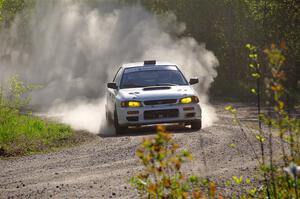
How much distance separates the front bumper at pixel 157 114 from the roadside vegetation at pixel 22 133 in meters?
1.30

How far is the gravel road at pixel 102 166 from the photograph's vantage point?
1074cm

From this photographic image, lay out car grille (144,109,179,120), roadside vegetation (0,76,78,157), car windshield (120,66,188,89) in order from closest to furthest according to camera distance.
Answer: roadside vegetation (0,76,78,157), car grille (144,109,179,120), car windshield (120,66,188,89)

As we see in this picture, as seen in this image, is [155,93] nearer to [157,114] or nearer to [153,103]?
[153,103]

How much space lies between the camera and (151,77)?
62.5 ft

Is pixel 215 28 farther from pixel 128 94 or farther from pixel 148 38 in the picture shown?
pixel 128 94

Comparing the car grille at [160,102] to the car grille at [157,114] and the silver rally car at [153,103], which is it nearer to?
the silver rally car at [153,103]

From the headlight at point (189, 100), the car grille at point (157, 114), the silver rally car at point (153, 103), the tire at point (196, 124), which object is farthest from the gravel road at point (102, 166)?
the headlight at point (189, 100)

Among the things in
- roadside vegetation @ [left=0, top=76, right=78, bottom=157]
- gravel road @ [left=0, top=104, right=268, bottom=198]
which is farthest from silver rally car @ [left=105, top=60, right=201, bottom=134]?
roadside vegetation @ [left=0, top=76, right=78, bottom=157]

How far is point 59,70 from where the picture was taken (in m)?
46.5

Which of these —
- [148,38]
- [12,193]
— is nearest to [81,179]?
[12,193]

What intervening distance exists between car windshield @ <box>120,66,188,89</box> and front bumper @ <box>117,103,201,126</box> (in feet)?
4.16

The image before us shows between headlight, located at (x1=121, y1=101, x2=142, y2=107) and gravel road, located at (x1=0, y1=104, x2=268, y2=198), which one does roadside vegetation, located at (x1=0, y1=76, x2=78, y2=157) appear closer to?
gravel road, located at (x1=0, y1=104, x2=268, y2=198)

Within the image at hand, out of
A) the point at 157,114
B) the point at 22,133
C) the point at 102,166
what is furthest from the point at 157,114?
the point at 102,166

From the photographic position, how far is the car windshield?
18.9 m
